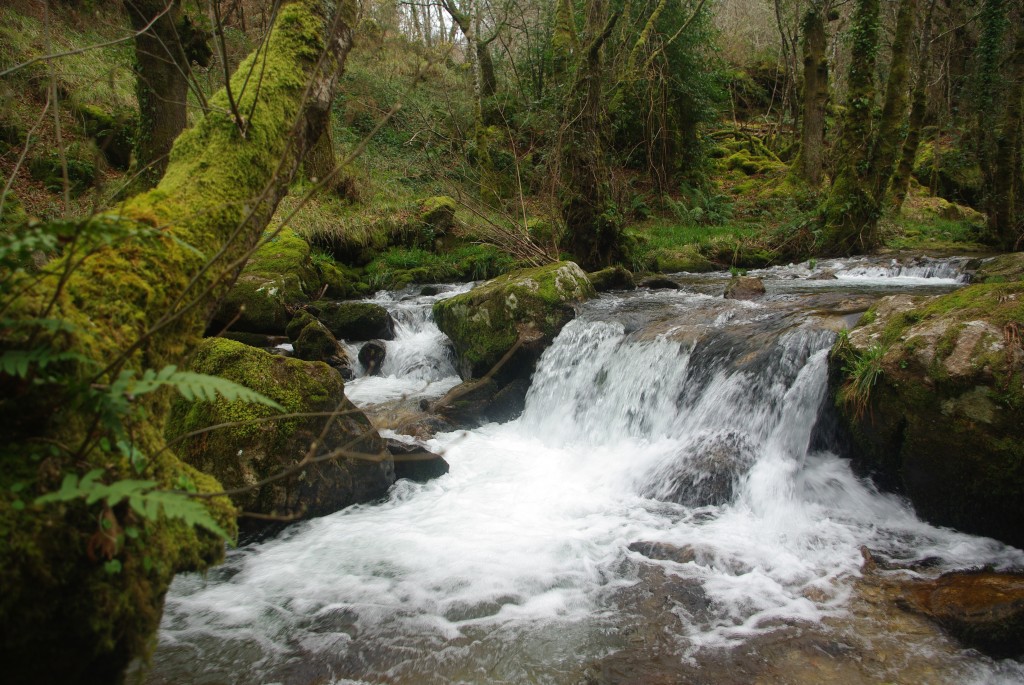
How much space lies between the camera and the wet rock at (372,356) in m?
10.5

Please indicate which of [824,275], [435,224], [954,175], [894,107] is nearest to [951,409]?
[824,275]

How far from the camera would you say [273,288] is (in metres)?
11.4

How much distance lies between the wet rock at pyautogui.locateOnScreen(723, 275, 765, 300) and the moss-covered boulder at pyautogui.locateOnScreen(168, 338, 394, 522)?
6.73 meters

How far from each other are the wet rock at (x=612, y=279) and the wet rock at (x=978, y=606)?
827cm

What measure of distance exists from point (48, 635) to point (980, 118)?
25746 mm

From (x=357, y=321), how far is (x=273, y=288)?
5.61ft

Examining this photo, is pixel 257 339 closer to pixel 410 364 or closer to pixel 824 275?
pixel 410 364

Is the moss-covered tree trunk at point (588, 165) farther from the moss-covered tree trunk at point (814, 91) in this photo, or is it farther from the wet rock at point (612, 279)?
the moss-covered tree trunk at point (814, 91)

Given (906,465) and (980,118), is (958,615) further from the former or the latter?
(980,118)

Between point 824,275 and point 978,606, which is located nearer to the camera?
point 978,606

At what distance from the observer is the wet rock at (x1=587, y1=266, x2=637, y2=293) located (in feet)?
39.8

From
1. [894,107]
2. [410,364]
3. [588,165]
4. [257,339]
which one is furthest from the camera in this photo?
[894,107]

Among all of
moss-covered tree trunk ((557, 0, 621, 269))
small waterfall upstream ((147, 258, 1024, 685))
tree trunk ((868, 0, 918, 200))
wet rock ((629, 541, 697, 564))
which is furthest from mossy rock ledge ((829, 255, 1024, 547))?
tree trunk ((868, 0, 918, 200))

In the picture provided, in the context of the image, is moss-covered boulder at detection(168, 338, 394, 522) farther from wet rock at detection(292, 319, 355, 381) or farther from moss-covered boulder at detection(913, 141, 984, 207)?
moss-covered boulder at detection(913, 141, 984, 207)
